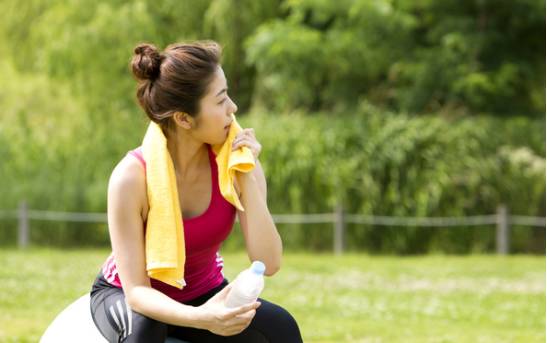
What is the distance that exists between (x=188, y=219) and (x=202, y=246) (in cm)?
12

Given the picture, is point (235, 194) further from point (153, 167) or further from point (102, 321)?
point (102, 321)

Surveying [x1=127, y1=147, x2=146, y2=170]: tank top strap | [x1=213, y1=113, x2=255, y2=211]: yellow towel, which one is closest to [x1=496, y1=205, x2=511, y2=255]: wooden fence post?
[x1=213, y1=113, x2=255, y2=211]: yellow towel

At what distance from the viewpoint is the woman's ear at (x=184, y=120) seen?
3.53 m

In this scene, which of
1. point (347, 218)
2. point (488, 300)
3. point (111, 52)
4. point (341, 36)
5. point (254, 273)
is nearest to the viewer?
point (254, 273)

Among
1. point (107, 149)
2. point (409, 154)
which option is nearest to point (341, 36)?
point (409, 154)

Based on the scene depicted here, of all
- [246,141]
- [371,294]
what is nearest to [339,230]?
[371,294]

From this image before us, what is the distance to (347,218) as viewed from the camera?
15.5 metres

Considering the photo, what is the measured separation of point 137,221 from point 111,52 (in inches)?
650

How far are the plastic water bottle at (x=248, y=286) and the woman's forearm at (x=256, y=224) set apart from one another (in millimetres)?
399

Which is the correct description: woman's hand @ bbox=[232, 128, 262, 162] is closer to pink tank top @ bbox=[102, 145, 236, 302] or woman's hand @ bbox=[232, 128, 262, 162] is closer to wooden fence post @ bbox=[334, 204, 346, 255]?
pink tank top @ bbox=[102, 145, 236, 302]

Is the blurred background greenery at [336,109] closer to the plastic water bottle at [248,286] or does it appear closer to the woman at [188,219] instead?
the woman at [188,219]

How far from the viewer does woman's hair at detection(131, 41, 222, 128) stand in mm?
3459

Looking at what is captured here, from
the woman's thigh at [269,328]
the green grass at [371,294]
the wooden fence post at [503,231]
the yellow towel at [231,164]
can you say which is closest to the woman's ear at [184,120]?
the yellow towel at [231,164]

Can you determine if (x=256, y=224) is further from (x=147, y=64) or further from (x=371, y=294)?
(x=371, y=294)
